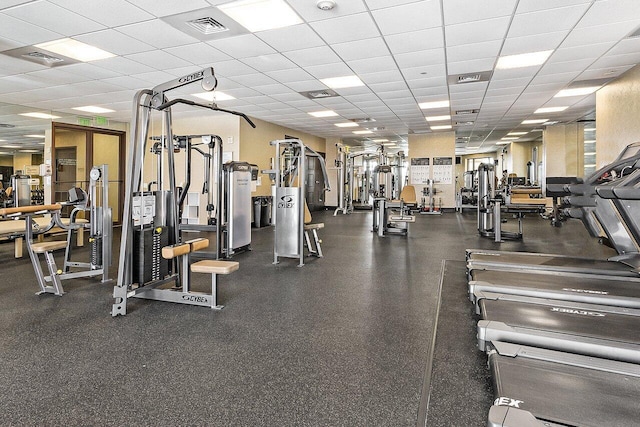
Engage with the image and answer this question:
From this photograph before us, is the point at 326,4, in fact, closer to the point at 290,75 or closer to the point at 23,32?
the point at 290,75

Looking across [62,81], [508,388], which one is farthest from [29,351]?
[62,81]

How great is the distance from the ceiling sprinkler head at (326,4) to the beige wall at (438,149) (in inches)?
405

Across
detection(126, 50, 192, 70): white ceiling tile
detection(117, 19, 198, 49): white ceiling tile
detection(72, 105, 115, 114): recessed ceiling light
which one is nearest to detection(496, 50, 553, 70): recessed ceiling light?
detection(117, 19, 198, 49): white ceiling tile

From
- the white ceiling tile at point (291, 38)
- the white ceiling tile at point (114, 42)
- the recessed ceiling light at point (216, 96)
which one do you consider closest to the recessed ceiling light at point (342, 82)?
the white ceiling tile at point (291, 38)

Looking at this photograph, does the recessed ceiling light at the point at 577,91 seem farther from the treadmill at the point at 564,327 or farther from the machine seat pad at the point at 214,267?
the machine seat pad at the point at 214,267

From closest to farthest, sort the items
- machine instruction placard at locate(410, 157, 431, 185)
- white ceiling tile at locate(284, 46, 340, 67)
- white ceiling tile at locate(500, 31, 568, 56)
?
white ceiling tile at locate(500, 31, 568, 56) → white ceiling tile at locate(284, 46, 340, 67) → machine instruction placard at locate(410, 157, 431, 185)

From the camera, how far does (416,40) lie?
4.52 m

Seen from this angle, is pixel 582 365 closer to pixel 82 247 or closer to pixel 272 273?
pixel 272 273

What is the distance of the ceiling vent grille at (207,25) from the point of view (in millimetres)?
3961

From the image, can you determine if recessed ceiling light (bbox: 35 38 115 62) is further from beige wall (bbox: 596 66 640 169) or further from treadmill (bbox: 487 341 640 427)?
beige wall (bbox: 596 66 640 169)

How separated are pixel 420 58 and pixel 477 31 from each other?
3.28 feet

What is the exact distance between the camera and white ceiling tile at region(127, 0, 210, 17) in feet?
11.6

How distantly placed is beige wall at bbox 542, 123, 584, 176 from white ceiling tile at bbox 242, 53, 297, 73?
9.46 meters

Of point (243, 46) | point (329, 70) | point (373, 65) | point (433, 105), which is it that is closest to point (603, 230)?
point (373, 65)
